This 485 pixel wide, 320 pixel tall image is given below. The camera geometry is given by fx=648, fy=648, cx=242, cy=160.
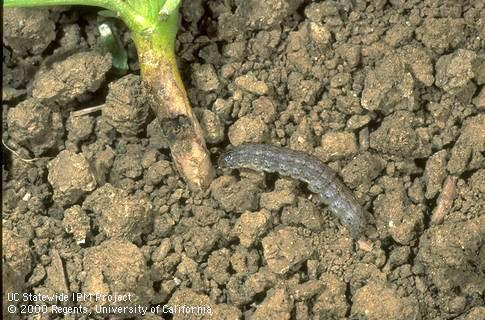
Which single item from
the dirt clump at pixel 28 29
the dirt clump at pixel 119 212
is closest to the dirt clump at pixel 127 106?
the dirt clump at pixel 119 212

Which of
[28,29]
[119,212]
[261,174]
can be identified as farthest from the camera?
[28,29]

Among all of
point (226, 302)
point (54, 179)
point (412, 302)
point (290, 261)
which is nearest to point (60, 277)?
point (54, 179)

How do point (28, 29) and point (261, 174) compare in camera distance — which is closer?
point (261, 174)

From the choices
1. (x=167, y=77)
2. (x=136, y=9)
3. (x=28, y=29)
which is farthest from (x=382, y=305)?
(x=28, y=29)

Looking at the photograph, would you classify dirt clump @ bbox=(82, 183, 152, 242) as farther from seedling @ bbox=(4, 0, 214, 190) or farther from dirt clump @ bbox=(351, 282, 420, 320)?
dirt clump @ bbox=(351, 282, 420, 320)

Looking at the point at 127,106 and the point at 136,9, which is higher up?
the point at 136,9

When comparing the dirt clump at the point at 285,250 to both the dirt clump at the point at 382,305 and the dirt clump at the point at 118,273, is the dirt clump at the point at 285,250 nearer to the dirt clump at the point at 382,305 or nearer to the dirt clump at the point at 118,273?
the dirt clump at the point at 382,305

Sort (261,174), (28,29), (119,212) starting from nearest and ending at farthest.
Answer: (119,212) → (261,174) → (28,29)

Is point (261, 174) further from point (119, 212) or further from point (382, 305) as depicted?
point (382, 305)
